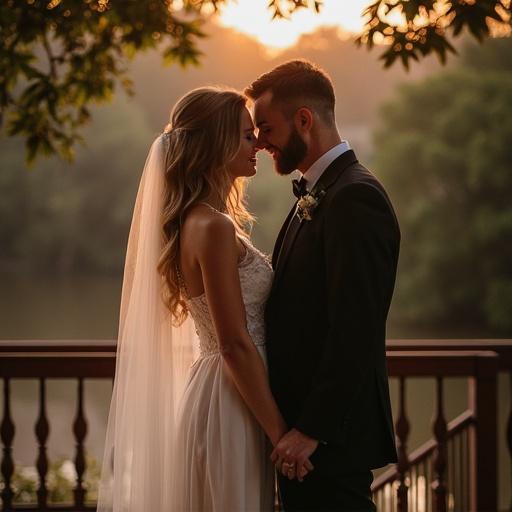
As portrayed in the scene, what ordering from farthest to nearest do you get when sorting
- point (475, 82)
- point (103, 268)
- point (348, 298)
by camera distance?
point (103, 268) → point (475, 82) → point (348, 298)

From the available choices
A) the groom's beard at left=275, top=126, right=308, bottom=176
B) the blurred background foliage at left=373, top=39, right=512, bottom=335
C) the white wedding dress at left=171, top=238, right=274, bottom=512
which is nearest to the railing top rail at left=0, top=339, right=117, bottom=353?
the white wedding dress at left=171, top=238, right=274, bottom=512

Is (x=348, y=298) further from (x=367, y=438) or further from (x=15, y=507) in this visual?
(x=15, y=507)

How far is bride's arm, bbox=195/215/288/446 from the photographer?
256 cm

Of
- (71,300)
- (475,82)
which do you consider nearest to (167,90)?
(71,300)

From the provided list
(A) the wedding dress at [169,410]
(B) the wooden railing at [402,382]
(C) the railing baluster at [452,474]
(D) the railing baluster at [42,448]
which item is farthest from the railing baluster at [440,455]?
(D) the railing baluster at [42,448]

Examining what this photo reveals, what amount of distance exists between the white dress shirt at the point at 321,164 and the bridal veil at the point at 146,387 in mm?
464

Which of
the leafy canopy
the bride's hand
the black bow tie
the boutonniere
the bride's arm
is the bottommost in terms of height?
the bride's hand

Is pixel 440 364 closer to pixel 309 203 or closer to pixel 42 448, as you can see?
pixel 309 203

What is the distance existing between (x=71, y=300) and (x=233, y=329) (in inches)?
1300

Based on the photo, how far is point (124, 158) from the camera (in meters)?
43.4

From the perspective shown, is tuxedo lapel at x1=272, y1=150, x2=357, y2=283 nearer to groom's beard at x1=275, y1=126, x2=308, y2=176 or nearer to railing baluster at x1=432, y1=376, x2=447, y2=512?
groom's beard at x1=275, y1=126, x2=308, y2=176

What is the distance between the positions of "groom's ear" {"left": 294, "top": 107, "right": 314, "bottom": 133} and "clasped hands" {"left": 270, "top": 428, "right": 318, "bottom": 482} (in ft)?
3.03

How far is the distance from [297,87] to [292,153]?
0.67 ft

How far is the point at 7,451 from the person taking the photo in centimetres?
387
